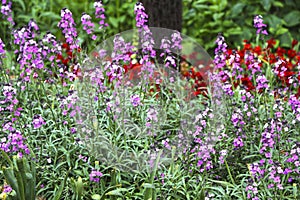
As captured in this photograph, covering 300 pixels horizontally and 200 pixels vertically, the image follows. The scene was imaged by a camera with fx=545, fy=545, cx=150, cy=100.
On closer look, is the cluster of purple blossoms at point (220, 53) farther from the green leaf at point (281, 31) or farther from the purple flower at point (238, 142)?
the green leaf at point (281, 31)

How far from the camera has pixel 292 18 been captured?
23.9 feet

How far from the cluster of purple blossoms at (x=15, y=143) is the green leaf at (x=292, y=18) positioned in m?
4.67

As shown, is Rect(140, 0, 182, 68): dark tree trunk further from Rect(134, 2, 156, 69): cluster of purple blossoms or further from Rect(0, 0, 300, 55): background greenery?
Rect(0, 0, 300, 55): background greenery

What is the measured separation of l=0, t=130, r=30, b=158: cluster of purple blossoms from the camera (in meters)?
3.46

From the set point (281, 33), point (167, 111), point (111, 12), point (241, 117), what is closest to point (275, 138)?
point (241, 117)

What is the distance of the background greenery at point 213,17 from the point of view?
23.5 ft

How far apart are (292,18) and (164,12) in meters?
2.47

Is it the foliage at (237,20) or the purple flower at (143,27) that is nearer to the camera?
the purple flower at (143,27)

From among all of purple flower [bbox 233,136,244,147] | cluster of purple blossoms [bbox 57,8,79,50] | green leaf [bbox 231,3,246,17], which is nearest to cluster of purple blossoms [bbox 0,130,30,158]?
cluster of purple blossoms [bbox 57,8,79,50]

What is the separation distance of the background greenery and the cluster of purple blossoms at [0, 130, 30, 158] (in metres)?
3.54

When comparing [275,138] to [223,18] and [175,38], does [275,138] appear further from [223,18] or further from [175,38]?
[223,18]

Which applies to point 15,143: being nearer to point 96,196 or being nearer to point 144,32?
point 96,196

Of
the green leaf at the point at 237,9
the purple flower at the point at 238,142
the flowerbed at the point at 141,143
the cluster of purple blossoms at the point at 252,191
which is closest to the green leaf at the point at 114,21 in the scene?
the green leaf at the point at 237,9

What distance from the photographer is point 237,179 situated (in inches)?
150
